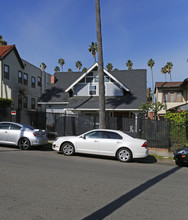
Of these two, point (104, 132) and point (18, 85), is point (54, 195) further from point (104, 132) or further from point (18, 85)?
point (18, 85)

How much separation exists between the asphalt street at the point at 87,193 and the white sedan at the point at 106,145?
2014mm

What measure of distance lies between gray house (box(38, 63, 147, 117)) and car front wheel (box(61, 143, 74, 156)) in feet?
31.3

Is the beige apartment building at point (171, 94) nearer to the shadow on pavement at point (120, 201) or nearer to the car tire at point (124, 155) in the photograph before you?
the car tire at point (124, 155)

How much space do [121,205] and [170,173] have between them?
4.20 meters

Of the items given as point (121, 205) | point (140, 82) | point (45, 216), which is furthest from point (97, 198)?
point (140, 82)

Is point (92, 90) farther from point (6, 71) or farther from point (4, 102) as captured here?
point (6, 71)

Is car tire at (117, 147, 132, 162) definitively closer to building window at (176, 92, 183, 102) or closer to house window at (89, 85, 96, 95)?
house window at (89, 85, 96, 95)

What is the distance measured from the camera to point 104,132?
33.5 feet

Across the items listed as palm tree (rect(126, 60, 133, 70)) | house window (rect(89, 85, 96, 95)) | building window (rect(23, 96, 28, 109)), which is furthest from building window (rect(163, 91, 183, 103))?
palm tree (rect(126, 60, 133, 70))

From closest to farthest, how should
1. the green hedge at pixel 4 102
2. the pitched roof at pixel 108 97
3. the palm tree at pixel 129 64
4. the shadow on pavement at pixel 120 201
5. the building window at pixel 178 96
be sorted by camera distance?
the shadow on pavement at pixel 120 201, the green hedge at pixel 4 102, the pitched roof at pixel 108 97, the building window at pixel 178 96, the palm tree at pixel 129 64

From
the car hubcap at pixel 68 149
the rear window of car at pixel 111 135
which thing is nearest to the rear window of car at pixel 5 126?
the car hubcap at pixel 68 149

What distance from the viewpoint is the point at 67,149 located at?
10.3 m

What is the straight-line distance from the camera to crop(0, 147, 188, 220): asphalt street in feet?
13.0

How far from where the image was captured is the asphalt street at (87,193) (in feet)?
13.0
